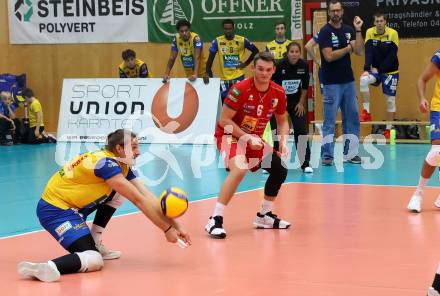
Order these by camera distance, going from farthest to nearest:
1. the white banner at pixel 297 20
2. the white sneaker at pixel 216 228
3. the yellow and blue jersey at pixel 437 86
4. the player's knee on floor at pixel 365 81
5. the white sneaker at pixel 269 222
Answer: the white banner at pixel 297 20, the player's knee on floor at pixel 365 81, the yellow and blue jersey at pixel 437 86, the white sneaker at pixel 269 222, the white sneaker at pixel 216 228

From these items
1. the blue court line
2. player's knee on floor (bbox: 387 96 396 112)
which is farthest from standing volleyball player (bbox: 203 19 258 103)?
player's knee on floor (bbox: 387 96 396 112)

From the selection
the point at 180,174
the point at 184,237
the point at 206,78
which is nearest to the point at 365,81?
the point at 206,78

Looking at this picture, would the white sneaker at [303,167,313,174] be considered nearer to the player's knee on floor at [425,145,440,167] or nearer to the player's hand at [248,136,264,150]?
the player's knee on floor at [425,145,440,167]

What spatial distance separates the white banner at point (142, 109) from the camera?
1877cm

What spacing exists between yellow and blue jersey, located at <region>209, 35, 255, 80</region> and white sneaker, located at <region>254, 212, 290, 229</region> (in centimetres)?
948

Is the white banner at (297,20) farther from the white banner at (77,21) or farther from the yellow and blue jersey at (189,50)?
the white banner at (77,21)

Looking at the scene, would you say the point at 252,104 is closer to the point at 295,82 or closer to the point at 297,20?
the point at 295,82

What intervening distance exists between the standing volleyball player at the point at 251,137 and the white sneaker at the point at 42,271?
223cm

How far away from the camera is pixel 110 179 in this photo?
7.28 metres

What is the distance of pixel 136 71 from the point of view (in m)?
19.8

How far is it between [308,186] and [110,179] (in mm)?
5676

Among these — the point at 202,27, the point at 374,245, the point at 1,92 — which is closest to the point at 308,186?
the point at 374,245

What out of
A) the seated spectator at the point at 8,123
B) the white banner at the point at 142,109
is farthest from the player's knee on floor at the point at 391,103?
the seated spectator at the point at 8,123

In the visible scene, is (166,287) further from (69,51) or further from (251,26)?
(69,51)
